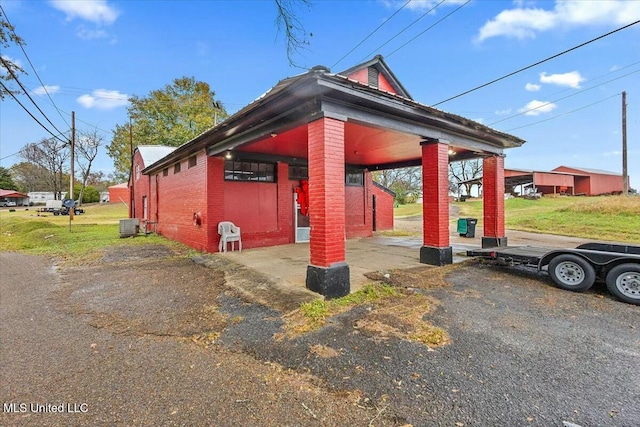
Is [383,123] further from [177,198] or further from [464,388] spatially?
[177,198]

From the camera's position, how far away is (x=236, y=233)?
8773 mm

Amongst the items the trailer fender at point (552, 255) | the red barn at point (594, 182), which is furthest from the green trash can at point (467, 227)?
the red barn at point (594, 182)

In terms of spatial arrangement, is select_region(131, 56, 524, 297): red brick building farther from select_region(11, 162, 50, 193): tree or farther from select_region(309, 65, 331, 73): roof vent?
select_region(11, 162, 50, 193): tree

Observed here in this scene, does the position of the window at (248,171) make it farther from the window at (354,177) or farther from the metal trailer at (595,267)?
the metal trailer at (595,267)

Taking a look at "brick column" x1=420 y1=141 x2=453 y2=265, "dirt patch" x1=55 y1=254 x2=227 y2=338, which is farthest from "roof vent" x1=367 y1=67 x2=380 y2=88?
"dirt patch" x1=55 y1=254 x2=227 y2=338

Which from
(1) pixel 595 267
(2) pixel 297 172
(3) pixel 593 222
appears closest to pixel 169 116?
(2) pixel 297 172

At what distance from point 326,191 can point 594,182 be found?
129 ft

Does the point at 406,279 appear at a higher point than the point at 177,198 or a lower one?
lower

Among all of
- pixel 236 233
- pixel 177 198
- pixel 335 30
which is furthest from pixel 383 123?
pixel 177 198

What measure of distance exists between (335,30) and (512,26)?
21.3 ft

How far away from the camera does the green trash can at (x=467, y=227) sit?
475 inches

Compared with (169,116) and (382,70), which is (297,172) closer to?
(382,70)

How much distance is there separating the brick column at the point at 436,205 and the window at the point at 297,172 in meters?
5.08

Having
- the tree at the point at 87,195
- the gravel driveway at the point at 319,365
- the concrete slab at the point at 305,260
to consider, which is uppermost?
the tree at the point at 87,195
